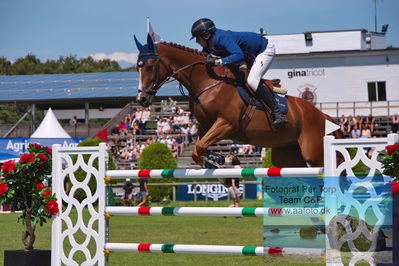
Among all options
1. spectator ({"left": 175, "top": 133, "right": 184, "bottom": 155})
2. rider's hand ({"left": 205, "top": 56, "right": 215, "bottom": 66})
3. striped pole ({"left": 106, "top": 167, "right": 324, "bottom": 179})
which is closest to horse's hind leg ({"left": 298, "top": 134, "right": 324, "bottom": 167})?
rider's hand ({"left": 205, "top": 56, "right": 215, "bottom": 66})

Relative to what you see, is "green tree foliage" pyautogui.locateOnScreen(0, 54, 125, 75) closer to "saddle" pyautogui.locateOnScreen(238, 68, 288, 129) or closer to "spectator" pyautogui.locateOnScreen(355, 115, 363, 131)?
"spectator" pyautogui.locateOnScreen(355, 115, 363, 131)

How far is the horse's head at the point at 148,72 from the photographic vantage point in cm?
715

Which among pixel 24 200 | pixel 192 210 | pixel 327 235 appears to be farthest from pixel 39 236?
pixel 327 235

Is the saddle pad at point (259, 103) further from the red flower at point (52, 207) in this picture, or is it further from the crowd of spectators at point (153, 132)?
the crowd of spectators at point (153, 132)

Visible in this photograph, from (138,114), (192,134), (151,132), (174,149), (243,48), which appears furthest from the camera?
(138,114)

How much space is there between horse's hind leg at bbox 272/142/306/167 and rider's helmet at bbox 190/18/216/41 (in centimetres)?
178

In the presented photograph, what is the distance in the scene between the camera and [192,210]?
613cm

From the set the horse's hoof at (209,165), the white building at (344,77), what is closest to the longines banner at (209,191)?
the white building at (344,77)

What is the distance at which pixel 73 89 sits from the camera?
4028 cm

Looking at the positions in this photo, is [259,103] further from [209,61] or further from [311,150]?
[311,150]

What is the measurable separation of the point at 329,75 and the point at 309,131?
26435 mm

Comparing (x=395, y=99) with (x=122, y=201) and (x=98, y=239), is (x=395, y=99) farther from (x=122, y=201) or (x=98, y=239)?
(x=98, y=239)

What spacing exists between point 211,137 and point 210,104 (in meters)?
0.43

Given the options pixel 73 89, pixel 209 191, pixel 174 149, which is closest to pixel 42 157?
pixel 209 191
